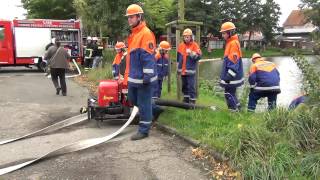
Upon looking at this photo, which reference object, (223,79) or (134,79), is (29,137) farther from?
(223,79)

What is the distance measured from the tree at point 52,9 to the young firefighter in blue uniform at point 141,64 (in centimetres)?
3087

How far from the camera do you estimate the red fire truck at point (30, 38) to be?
22.6 m

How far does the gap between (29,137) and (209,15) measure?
Answer: 6242 cm

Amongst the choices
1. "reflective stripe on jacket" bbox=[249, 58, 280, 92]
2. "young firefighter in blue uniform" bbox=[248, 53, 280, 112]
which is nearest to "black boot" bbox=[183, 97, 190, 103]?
"young firefighter in blue uniform" bbox=[248, 53, 280, 112]

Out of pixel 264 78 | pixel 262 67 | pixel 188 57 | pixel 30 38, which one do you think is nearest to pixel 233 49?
pixel 262 67

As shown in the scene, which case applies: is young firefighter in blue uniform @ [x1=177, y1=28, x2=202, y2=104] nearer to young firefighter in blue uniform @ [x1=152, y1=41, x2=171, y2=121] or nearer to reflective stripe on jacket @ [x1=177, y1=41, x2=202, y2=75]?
reflective stripe on jacket @ [x1=177, y1=41, x2=202, y2=75]

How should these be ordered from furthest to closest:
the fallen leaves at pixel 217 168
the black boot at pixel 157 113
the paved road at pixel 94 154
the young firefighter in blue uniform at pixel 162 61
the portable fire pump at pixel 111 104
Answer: the young firefighter in blue uniform at pixel 162 61 → the black boot at pixel 157 113 → the portable fire pump at pixel 111 104 → the paved road at pixel 94 154 → the fallen leaves at pixel 217 168

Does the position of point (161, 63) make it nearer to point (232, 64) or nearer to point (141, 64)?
point (232, 64)

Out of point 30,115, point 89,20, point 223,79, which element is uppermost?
point 89,20

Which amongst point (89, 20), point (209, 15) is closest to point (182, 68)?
point (89, 20)

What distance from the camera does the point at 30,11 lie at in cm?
4072

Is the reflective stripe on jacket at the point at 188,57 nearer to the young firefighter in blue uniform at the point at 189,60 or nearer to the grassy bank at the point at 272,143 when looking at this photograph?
the young firefighter in blue uniform at the point at 189,60

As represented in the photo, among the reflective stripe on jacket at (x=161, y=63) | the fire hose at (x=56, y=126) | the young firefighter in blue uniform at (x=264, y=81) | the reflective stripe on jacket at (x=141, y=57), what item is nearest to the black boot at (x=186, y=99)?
the reflective stripe on jacket at (x=161, y=63)

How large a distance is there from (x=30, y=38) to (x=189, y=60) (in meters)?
14.5
